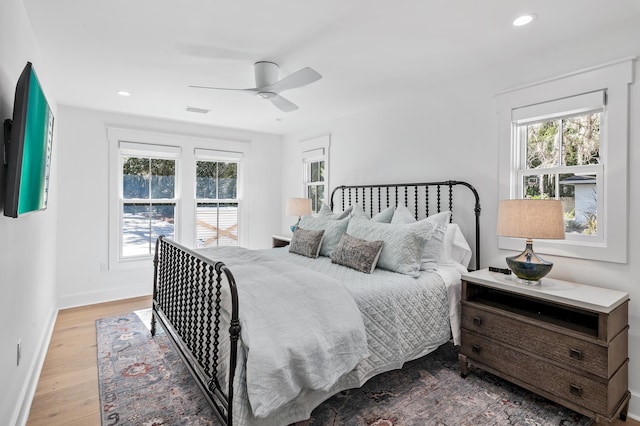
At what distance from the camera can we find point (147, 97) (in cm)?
372

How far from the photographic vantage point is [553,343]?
2047 millimetres

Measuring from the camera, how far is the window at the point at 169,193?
449 cm

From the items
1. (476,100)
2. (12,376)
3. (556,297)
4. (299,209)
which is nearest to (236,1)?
(476,100)

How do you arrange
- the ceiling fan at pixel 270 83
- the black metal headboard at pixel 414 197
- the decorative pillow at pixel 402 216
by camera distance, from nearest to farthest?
1. the ceiling fan at pixel 270 83
2. the black metal headboard at pixel 414 197
3. the decorative pillow at pixel 402 216

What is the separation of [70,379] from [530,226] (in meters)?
3.38

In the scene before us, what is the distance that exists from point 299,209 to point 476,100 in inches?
103

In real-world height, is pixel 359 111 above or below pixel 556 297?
above

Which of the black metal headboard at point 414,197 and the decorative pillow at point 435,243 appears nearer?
the decorative pillow at point 435,243

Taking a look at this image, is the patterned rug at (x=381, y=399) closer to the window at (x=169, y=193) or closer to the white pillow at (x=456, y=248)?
the white pillow at (x=456, y=248)

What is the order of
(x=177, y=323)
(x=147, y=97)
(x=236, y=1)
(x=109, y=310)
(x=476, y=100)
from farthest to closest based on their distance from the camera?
(x=109, y=310) → (x=147, y=97) → (x=476, y=100) → (x=177, y=323) → (x=236, y=1)

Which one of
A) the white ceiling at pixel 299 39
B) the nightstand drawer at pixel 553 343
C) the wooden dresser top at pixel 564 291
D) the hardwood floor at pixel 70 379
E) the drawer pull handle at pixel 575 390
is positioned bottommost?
the hardwood floor at pixel 70 379

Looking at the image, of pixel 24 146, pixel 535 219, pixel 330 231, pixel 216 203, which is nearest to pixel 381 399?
pixel 535 219

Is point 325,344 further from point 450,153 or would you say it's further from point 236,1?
point 450,153

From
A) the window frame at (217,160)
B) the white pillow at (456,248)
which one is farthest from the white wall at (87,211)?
the white pillow at (456,248)
